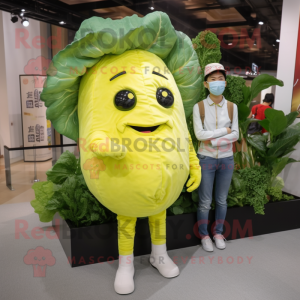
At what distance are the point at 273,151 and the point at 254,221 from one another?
2.29ft

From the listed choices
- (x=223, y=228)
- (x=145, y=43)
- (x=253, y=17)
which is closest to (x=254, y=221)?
(x=223, y=228)

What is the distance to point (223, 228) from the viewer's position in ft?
8.59

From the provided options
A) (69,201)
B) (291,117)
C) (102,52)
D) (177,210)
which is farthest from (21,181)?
(291,117)

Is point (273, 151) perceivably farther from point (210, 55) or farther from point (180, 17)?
point (180, 17)

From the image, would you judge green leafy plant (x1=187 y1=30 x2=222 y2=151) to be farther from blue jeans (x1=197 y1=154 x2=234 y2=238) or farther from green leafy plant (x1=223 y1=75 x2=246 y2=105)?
blue jeans (x1=197 y1=154 x2=234 y2=238)

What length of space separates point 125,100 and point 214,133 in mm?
847

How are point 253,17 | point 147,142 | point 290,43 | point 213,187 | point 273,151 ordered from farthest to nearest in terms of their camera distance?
point 253,17
point 290,43
point 273,151
point 213,187
point 147,142

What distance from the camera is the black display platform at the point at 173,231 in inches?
85.0

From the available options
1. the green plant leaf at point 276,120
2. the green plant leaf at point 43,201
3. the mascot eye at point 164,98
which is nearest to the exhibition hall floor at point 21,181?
the green plant leaf at point 43,201

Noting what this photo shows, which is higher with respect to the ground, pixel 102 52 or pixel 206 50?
pixel 206 50

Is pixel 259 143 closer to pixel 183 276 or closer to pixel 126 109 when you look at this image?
pixel 183 276

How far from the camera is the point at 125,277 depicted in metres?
1.90

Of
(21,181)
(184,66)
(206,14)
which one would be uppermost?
(206,14)

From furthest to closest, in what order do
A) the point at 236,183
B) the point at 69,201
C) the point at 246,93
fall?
the point at 246,93 → the point at 236,183 → the point at 69,201
